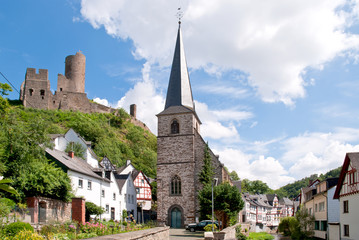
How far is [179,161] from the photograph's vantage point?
42562 millimetres

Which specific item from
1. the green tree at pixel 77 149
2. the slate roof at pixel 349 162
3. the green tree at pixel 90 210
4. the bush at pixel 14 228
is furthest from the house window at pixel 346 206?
the green tree at pixel 77 149

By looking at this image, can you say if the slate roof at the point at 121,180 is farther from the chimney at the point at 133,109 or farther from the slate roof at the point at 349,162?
the chimney at the point at 133,109

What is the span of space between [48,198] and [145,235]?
13.4 meters

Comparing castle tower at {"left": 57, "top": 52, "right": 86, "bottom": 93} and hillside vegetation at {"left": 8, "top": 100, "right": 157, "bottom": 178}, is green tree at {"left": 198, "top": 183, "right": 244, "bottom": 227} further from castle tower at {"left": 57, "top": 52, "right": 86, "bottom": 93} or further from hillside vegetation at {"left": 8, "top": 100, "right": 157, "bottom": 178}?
castle tower at {"left": 57, "top": 52, "right": 86, "bottom": 93}

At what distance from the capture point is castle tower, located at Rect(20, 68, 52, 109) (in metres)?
82.1

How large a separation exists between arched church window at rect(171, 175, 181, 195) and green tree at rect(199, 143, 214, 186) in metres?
2.70

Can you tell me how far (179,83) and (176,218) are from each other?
655 inches

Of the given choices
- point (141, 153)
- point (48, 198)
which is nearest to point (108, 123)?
point (141, 153)

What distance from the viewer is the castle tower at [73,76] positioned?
297ft

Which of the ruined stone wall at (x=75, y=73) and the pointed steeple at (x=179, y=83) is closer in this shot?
the pointed steeple at (x=179, y=83)

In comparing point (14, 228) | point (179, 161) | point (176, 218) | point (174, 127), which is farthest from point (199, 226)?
point (14, 228)

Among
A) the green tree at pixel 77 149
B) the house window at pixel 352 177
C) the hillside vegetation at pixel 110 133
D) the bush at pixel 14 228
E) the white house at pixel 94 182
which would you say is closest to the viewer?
the bush at pixel 14 228

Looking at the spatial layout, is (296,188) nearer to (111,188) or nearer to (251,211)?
(251,211)

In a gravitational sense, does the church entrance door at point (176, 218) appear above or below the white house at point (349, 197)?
below
